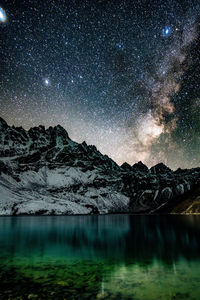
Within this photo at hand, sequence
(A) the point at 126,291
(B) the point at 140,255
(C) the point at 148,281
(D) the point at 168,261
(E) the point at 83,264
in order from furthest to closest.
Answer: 1. (B) the point at 140,255
2. (D) the point at 168,261
3. (E) the point at 83,264
4. (C) the point at 148,281
5. (A) the point at 126,291

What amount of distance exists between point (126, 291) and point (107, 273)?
4.60 meters

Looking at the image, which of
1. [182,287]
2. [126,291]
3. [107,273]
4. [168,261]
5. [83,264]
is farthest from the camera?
[168,261]

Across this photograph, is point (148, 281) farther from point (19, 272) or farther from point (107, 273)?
point (19, 272)

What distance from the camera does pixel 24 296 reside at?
1201 cm

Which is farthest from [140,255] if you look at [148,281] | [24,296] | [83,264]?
[24,296]

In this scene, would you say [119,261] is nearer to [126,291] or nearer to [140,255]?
[140,255]

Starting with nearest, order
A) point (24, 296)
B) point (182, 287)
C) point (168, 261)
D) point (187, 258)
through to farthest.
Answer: point (24, 296), point (182, 287), point (168, 261), point (187, 258)

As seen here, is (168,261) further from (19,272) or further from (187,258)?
(19,272)

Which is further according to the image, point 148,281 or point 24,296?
point 148,281

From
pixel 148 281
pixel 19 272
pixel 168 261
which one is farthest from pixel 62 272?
pixel 168 261

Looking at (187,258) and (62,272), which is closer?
(62,272)

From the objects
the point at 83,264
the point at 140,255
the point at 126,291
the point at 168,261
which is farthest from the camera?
the point at 140,255

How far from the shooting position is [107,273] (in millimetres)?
17219

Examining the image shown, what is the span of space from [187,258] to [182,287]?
1103 centimetres
